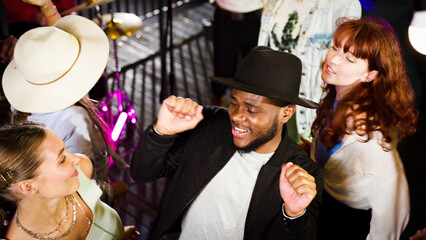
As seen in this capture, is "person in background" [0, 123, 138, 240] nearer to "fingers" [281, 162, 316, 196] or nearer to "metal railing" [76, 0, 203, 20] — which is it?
"fingers" [281, 162, 316, 196]

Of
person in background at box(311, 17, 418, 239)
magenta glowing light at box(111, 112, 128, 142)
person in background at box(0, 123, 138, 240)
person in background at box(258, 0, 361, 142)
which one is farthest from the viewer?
magenta glowing light at box(111, 112, 128, 142)

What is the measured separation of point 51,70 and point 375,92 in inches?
69.3

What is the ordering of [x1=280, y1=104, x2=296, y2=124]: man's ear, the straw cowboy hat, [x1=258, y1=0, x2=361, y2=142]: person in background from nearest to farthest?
[x1=280, y1=104, x2=296, y2=124]: man's ear → the straw cowboy hat → [x1=258, y1=0, x2=361, y2=142]: person in background

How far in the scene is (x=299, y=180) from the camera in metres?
1.65

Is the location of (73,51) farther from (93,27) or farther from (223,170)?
(223,170)

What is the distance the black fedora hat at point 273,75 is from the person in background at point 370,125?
600mm

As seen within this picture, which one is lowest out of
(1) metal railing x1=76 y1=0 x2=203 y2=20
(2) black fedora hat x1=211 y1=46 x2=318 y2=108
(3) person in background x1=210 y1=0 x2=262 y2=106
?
(1) metal railing x1=76 y1=0 x2=203 y2=20

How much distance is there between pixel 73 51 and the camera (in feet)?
7.14

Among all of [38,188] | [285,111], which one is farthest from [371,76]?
[38,188]

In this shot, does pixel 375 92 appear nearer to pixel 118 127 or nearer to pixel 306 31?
pixel 306 31

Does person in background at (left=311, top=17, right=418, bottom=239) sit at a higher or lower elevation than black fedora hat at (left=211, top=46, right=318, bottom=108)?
lower

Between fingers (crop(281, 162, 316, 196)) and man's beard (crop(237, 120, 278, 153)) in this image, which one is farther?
man's beard (crop(237, 120, 278, 153))

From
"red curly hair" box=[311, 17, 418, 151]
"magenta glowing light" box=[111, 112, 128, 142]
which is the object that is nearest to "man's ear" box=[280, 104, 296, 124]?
"red curly hair" box=[311, 17, 418, 151]

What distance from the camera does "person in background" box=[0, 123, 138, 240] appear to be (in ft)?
5.27
